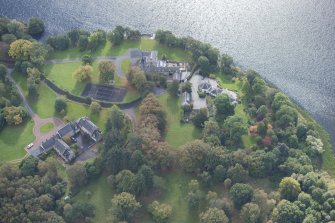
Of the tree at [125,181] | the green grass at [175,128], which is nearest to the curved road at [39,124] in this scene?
the tree at [125,181]

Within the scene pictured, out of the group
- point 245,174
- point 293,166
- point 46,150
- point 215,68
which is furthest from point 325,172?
point 46,150

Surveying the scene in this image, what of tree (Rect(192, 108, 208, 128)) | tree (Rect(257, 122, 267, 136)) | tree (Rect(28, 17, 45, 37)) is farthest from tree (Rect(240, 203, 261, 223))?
tree (Rect(28, 17, 45, 37))

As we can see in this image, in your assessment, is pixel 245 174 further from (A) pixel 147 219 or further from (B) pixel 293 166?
(A) pixel 147 219

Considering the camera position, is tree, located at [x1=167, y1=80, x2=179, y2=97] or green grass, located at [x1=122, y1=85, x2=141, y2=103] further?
green grass, located at [x1=122, y1=85, x2=141, y2=103]

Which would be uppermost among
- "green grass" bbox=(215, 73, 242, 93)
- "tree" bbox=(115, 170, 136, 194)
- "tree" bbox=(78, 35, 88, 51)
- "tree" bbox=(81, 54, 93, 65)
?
"green grass" bbox=(215, 73, 242, 93)

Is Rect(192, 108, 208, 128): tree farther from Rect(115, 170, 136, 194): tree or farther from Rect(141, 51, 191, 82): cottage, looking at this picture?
Rect(115, 170, 136, 194): tree

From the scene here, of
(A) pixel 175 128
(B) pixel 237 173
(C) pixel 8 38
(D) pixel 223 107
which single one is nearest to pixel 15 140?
(C) pixel 8 38

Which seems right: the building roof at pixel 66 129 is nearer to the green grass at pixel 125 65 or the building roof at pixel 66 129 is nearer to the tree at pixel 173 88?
the green grass at pixel 125 65
